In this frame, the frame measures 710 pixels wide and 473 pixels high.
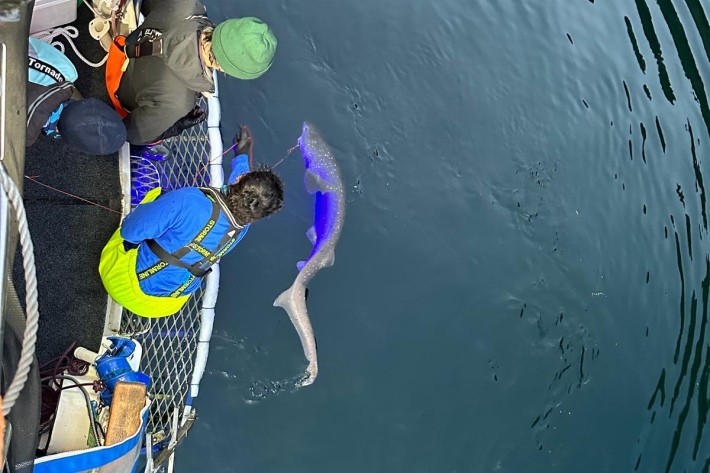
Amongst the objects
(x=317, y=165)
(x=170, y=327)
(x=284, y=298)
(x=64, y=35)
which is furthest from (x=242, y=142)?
(x=170, y=327)

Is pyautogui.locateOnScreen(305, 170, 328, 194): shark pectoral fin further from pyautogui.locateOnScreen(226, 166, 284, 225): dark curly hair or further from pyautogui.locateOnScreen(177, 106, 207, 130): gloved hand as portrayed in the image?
pyautogui.locateOnScreen(226, 166, 284, 225): dark curly hair

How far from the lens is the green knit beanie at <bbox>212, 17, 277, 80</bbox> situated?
4.21 m

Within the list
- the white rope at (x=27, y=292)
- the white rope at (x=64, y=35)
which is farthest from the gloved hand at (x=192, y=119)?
the white rope at (x=27, y=292)

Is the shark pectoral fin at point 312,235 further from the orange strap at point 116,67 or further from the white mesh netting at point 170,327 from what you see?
the orange strap at point 116,67

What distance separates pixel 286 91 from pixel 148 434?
4.21 metres

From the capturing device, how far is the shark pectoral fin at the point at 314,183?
6945 millimetres

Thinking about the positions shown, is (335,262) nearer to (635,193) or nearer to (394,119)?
(394,119)

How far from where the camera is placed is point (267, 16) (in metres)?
7.43

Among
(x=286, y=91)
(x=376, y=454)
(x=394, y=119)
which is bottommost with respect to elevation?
(x=376, y=454)

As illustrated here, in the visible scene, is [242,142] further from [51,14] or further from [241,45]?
[51,14]

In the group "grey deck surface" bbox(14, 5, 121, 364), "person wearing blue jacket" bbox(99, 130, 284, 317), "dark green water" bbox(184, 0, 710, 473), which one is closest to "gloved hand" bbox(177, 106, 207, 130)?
→ "grey deck surface" bbox(14, 5, 121, 364)

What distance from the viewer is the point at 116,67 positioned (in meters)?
5.02

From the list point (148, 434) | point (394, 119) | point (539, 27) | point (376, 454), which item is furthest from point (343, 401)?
point (539, 27)

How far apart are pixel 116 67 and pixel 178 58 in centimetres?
93
